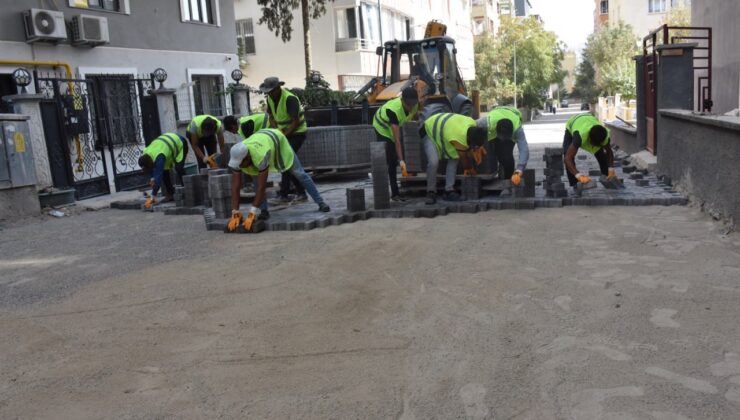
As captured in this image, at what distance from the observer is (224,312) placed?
478cm

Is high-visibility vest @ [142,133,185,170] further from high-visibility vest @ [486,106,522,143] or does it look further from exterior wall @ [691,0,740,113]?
exterior wall @ [691,0,740,113]

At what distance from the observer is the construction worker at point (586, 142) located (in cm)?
816

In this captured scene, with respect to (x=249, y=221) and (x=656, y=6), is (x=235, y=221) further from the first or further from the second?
(x=656, y=6)

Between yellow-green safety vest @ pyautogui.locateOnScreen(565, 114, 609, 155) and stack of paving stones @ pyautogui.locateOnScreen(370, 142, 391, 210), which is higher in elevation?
yellow-green safety vest @ pyautogui.locateOnScreen(565, 114, 609, 155)

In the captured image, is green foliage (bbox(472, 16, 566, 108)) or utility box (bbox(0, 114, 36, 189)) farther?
green foliage (bbox(472, 16, 566, 108))

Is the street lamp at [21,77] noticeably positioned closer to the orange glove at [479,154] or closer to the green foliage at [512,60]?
the orange glove at [479,154]

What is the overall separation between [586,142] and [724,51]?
8114 mm

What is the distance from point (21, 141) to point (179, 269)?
548cm

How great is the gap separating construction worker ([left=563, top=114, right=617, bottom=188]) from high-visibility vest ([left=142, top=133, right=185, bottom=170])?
18.3 feet

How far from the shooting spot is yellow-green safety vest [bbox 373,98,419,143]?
28.5ft

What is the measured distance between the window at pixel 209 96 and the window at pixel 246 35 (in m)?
11.9

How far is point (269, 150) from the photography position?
7469 millimetres

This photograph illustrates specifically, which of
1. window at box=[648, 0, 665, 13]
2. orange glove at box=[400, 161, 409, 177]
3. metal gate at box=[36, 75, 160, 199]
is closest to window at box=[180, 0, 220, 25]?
metal gate at box=[36, 75, 160, 199]

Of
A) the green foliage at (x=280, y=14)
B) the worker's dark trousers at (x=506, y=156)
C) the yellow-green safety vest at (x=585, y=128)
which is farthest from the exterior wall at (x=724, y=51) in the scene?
the green foliage at (x=280, y=14)
